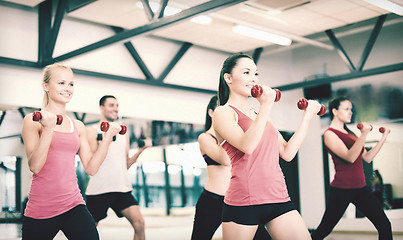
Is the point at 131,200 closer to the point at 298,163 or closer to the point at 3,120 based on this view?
the point at 3,120

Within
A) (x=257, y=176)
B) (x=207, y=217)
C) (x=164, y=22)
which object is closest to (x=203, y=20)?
(x=164, y=22)

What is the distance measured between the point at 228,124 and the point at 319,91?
6.78 meters

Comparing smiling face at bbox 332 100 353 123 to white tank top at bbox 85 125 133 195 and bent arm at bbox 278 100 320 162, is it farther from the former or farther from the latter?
bent arm at bbox 278 100 320 162

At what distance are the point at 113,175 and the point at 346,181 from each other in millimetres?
2081

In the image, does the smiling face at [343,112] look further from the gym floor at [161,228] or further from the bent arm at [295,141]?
the gym floor at [161,228]

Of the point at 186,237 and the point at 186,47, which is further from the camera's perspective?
the point at 186,47

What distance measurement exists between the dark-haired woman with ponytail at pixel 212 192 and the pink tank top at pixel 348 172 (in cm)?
142

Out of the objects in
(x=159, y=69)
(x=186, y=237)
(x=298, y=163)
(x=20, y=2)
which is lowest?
(x=186, y=237)

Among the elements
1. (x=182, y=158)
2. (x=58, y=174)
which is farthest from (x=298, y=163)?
(x=58, y=174)

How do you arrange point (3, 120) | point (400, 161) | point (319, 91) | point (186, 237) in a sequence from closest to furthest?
point (3, 120)
point (186, 237)
point (400, 161)
point (319, 91)

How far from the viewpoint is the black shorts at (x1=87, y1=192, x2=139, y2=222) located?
13.7 feet

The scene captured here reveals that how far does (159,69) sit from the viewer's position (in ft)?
25.1

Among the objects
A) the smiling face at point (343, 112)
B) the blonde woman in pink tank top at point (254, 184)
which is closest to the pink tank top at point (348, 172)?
the smiling face at point (343, 112)

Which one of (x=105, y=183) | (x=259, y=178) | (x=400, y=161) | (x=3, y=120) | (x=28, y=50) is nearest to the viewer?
(x=259, y=178)
